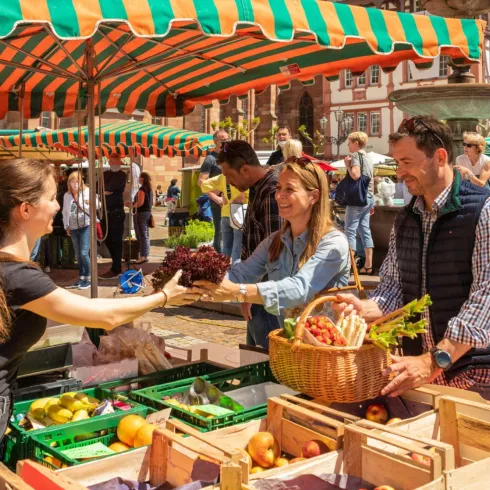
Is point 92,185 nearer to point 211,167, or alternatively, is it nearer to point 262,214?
point 262,214

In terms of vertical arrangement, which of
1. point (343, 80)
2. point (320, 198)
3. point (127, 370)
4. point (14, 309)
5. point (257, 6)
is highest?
point (343, 80)

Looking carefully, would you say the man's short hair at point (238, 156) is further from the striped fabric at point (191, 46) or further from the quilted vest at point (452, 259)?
the quilted vest at point (452, 259)

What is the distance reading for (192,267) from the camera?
3309mm

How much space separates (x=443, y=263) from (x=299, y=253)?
3.08 feet

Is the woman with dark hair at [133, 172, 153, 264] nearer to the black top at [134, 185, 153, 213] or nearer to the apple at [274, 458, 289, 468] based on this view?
the black top at [134, 185, 153, 213]

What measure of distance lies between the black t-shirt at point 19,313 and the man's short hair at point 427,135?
167cm

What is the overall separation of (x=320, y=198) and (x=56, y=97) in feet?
15.5

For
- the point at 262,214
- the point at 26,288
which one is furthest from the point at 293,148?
the point at 26,288

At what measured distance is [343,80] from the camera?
2199 inches

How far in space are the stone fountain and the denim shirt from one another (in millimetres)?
4127

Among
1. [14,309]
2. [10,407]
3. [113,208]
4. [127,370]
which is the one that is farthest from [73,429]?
[113,208]

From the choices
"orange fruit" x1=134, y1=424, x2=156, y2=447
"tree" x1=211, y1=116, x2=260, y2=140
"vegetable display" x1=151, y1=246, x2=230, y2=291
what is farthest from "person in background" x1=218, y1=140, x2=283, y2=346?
"tree" x1=211, y1=116, x2=260, y2=140

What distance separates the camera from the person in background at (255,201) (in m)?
4.74

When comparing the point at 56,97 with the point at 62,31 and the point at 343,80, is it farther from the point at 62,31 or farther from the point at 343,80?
the point at 343,80
